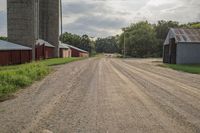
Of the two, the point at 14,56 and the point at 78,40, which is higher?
the point at 78,40

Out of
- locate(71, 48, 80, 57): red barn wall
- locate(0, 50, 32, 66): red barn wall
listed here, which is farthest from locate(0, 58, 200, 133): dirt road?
locate(71, 48, 80, 57): red barn wall

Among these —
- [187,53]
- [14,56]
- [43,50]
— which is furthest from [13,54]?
[187,53]

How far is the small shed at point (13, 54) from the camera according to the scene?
128 ft

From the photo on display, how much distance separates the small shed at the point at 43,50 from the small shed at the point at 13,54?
5.24 m

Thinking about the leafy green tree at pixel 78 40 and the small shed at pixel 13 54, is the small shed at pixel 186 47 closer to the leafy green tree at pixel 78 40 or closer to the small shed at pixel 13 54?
the small shed at pixel 13 54

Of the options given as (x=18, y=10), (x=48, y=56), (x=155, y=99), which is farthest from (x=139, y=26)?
(x=155, y=99)

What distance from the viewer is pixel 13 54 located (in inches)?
1674

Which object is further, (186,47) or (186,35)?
(186,35)

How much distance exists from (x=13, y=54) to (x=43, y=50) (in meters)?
18.6

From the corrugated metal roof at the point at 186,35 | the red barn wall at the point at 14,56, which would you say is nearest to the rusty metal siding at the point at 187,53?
the corrugated metal roof at the point at 186,35

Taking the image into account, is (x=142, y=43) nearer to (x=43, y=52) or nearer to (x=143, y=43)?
(x=143, y=43)

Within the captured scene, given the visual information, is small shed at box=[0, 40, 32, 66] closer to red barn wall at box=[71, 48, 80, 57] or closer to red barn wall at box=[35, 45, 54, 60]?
red barn wall at box=[35, 45, 54, 60]

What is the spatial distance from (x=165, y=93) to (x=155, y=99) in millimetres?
1939

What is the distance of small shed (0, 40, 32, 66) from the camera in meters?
39.0
